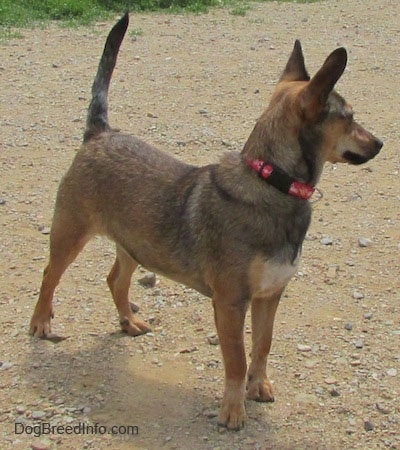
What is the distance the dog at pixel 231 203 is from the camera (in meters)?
4.19

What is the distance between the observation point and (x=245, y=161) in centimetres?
435

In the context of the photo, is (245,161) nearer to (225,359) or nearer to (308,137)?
(308,137)

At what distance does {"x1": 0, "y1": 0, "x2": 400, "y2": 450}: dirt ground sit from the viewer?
4492mm

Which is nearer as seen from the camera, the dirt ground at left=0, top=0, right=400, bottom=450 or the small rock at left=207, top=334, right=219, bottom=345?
the dirt ground at left=0, top=0, right=400, bottom=450

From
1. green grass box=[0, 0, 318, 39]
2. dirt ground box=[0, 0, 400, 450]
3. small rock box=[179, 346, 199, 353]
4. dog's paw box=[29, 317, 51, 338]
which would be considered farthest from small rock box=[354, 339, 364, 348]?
green grass box=[0, 0, 318, 39]

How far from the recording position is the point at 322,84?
3.94 m

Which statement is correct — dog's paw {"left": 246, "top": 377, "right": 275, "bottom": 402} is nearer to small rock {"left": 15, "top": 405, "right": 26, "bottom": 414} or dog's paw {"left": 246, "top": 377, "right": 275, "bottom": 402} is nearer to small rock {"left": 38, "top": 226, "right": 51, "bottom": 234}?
small rock {"left": 15, "top": 405, "right": 26, "bottom": 414}

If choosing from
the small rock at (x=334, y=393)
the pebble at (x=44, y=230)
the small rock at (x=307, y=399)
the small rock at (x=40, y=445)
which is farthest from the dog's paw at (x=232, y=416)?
the pebble at (x=44, y=230)

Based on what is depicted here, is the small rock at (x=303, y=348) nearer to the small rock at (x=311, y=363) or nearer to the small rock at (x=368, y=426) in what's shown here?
the small rock at (x=311, y=363)

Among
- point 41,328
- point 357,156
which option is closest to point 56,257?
point 41,328

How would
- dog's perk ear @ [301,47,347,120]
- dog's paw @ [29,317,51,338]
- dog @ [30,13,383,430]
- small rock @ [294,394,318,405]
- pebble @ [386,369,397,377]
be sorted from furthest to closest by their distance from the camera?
dog's paw @ [29,317,51,338], pebble @ [386,369,397,377], small rock @ [294,394,318,405], dog @ [30,13,383,430], dog's perk ear @ [301,47,347,120]

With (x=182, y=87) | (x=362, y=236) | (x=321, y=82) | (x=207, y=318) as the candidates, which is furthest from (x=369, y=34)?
(x=321, y=82)

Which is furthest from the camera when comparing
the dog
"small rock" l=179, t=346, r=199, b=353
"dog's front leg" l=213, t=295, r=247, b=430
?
"small rock" l=179, t=346, r=199, b=353

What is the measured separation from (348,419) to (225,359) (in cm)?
80
